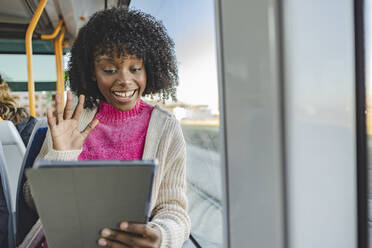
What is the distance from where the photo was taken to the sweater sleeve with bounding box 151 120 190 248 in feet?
2.62

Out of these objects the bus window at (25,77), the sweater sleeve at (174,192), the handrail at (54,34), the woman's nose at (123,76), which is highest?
the handrail at (54,34)

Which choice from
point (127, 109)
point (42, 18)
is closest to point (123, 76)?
point (127, 109)

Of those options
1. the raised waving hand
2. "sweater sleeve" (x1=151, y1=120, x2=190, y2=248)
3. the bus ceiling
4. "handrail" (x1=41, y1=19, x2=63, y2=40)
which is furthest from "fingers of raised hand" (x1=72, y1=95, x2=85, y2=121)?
"handrail" (x1=41, y1=19, x2=63, y2=40)

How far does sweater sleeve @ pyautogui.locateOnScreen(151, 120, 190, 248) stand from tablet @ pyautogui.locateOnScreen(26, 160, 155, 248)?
210 mm

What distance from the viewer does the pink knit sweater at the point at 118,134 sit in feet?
2.93

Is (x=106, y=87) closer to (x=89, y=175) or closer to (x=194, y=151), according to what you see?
(x=89, y=175)

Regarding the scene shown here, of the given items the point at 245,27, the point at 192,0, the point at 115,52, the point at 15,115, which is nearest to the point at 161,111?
the point at 115,52

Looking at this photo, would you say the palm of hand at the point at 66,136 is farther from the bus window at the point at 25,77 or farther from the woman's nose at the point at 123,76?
the bus window at the point at 25,77

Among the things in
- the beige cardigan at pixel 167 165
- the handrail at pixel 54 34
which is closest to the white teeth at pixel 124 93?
the beige cardigan at pixel 167 165

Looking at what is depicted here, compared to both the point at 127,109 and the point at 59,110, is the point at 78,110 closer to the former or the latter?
the point at 59,110

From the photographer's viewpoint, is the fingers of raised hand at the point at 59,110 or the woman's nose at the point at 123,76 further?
the woman's nose at the point at 123,76

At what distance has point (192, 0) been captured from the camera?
1229mm

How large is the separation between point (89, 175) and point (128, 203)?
0.11 metres

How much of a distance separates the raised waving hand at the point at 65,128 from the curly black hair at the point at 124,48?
0.19m
